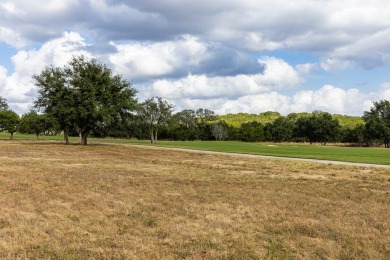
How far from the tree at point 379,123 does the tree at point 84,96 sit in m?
65.6

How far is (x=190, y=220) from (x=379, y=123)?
3781 inches

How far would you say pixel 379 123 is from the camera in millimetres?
93625

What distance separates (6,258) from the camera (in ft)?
20.6

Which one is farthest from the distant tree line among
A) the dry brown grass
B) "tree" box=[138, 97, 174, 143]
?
the dry brown grass

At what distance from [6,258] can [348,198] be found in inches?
409

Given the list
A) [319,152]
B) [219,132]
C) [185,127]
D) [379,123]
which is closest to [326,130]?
[379,123]

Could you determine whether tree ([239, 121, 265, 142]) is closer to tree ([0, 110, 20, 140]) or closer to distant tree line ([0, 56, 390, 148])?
distant tree line ([0, 56, 390, 148])

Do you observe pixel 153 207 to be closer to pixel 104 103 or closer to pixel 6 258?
pixel 6 258

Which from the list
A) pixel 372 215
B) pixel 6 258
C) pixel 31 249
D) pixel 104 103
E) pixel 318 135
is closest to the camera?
pixel 6 258

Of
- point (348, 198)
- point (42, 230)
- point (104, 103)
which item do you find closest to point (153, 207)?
point (42, 230)

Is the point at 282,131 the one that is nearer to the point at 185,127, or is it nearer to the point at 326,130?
the point at 326,130

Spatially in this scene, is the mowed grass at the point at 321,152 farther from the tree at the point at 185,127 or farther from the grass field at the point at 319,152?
the tree at the point at 185,127

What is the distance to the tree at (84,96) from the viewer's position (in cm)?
5169

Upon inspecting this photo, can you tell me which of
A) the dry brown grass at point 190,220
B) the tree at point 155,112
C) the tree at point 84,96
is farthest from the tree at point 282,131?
the dry brown grass at point 190,220
